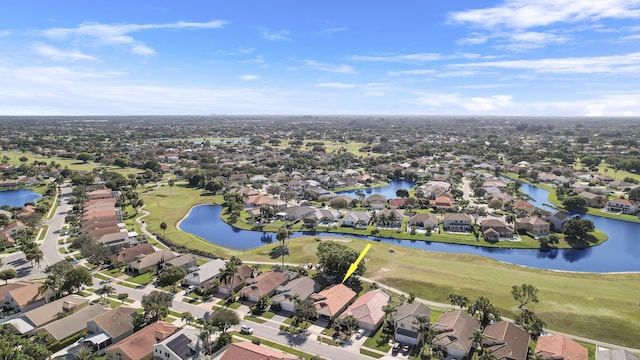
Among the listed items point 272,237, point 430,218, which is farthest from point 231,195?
point 430,218

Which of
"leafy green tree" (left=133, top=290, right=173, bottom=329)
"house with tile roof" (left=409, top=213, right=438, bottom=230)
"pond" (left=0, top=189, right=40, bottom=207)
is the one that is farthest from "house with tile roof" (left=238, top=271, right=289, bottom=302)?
"pond" (left=0, top=189, right=40, bottom=207)

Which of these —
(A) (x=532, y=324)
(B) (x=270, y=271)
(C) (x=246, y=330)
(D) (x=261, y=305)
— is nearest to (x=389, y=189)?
(B) (x=270, y=271)

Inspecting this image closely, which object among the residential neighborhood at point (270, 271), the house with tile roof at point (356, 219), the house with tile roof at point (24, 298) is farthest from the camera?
the house with tile roof at point (356, 219)

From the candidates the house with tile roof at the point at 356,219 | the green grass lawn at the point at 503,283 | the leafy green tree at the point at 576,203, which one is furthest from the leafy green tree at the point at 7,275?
the leafy green tree at the point at 576,203

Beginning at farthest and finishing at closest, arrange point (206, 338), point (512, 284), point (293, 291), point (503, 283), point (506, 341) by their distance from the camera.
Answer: point (503, 283)
point (512, 284)
point (293, 291)
point (506, 341)
point (206, 338)

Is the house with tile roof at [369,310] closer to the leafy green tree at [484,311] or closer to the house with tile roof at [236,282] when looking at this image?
the leafy green tree at [484,311]

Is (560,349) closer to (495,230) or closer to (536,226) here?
(495,230)

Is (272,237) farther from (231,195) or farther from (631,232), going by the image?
(631,232)
